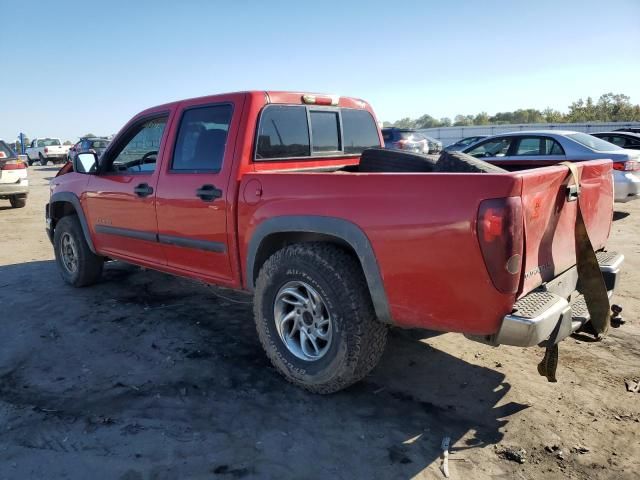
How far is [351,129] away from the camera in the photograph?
15.3 feet

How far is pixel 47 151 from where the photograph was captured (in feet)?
113

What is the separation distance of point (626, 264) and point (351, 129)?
401cm

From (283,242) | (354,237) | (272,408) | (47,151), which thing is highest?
(47,151)

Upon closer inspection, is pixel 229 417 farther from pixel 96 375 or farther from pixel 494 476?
pixel 494 476

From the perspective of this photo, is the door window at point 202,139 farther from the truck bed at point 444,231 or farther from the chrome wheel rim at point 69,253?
the chrome wheel rim at point 69,253

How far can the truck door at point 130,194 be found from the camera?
173 inches

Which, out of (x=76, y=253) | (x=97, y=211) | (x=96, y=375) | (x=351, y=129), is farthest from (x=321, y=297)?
(x=76, y=253)

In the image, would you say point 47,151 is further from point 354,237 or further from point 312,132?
point 354,237

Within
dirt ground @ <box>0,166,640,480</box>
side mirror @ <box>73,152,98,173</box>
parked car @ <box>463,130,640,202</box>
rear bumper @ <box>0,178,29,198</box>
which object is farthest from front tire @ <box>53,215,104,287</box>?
rear bumper @ <box>0,178,29,198</box>

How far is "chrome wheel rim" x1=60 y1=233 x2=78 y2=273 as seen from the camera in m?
5.56

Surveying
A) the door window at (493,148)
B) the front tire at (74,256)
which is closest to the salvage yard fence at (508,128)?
the door window at (493,148)

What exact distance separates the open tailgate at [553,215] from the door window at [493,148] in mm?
6683

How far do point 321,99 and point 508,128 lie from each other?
98.4 feet

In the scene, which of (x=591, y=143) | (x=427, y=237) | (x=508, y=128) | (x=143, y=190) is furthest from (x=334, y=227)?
(x=508, y=128)
